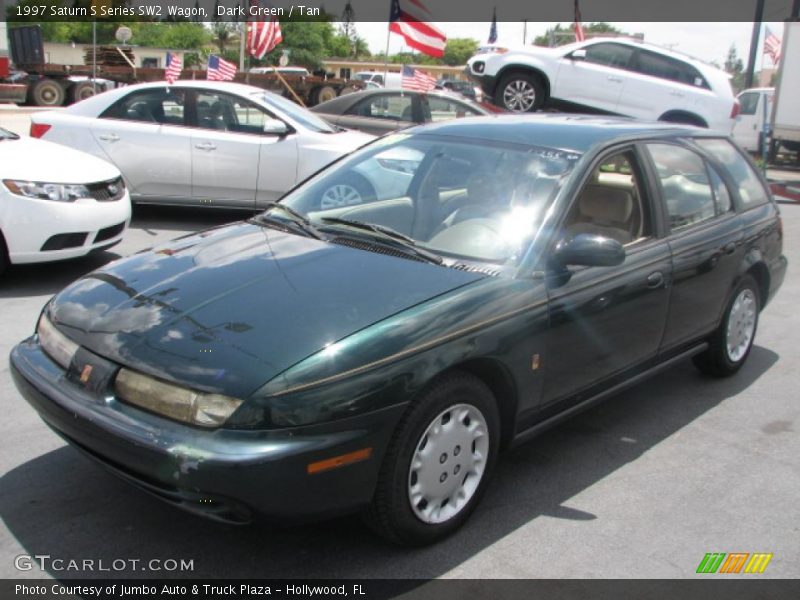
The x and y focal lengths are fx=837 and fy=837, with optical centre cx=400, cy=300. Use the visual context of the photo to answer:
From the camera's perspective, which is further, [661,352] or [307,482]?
[661,352]

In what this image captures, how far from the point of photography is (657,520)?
3.46 m

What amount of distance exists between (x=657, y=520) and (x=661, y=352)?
3.60ft

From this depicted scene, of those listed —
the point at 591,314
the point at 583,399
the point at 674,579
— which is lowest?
the point at 674,579

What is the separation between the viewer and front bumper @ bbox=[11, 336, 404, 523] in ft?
8.50

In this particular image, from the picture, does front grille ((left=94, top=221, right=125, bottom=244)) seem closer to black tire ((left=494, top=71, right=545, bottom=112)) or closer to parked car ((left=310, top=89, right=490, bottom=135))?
parked car ((left=310, top=89, right=490, bottom=135))

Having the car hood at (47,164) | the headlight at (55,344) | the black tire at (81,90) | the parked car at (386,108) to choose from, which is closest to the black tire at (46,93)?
the black tire at (81,90)

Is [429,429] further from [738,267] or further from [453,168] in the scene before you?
[738,267]

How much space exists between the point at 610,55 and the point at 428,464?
13.0 m

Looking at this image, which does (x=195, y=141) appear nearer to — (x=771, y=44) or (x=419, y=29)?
(x=419, y=29)

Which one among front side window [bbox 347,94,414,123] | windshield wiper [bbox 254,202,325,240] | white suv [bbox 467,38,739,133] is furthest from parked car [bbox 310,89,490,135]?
windshield wiper [bbox 254,202,325,240]

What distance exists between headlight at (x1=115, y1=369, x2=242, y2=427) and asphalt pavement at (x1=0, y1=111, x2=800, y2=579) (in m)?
0.62

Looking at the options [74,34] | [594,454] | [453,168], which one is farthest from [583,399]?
[74,34]

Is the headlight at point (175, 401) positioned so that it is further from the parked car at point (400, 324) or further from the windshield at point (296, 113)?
the windshield at point (296, 113)

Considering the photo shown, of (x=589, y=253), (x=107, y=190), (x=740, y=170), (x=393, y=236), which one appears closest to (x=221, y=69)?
(x=107, y=190)
